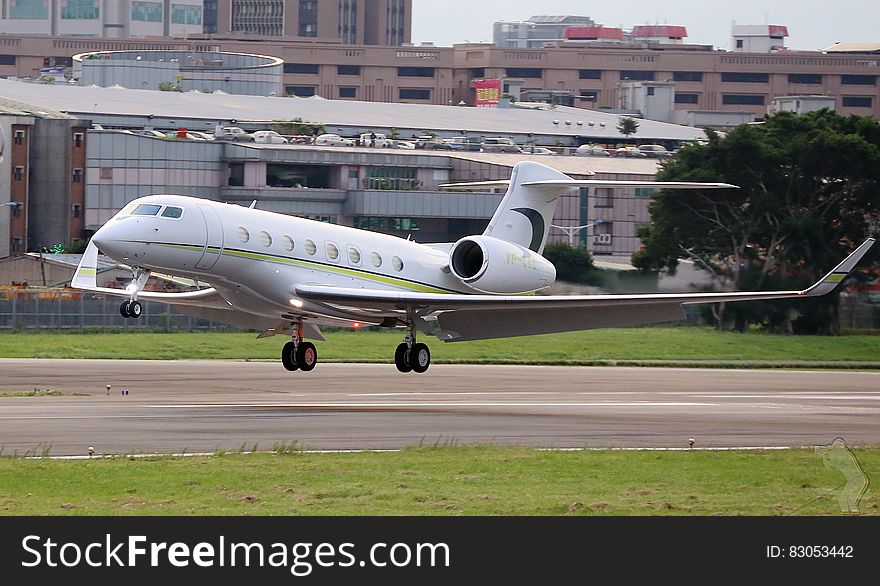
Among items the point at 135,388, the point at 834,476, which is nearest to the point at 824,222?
the point at 135,388

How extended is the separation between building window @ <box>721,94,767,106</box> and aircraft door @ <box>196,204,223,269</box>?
6048 inches

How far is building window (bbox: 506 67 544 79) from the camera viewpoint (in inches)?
6949

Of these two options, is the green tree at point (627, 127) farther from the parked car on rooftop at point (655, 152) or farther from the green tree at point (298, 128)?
the green tree at point (298, 128)

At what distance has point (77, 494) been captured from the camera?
1791 cm

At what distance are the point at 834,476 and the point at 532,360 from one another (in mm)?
28992

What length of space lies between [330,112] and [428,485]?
10739 centimetres

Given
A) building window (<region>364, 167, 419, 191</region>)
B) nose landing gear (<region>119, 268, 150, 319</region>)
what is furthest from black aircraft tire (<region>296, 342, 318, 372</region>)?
building window (<region>364, 167, 419, 191</region>)

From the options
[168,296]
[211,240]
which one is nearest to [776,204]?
[168,296]

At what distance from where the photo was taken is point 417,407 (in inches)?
1235

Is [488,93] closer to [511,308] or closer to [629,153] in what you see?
[629,153]

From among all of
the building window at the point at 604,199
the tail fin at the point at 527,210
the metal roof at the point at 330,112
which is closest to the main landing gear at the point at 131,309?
the tail fin at the point at 527,210

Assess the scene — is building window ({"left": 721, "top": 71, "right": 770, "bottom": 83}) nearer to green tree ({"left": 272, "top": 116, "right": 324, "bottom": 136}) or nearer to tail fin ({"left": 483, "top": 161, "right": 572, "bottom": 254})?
green tree ({"left": 272, "top": 116, "right": 324, "bottom": 136})

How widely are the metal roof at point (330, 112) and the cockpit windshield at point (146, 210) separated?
77590mm
